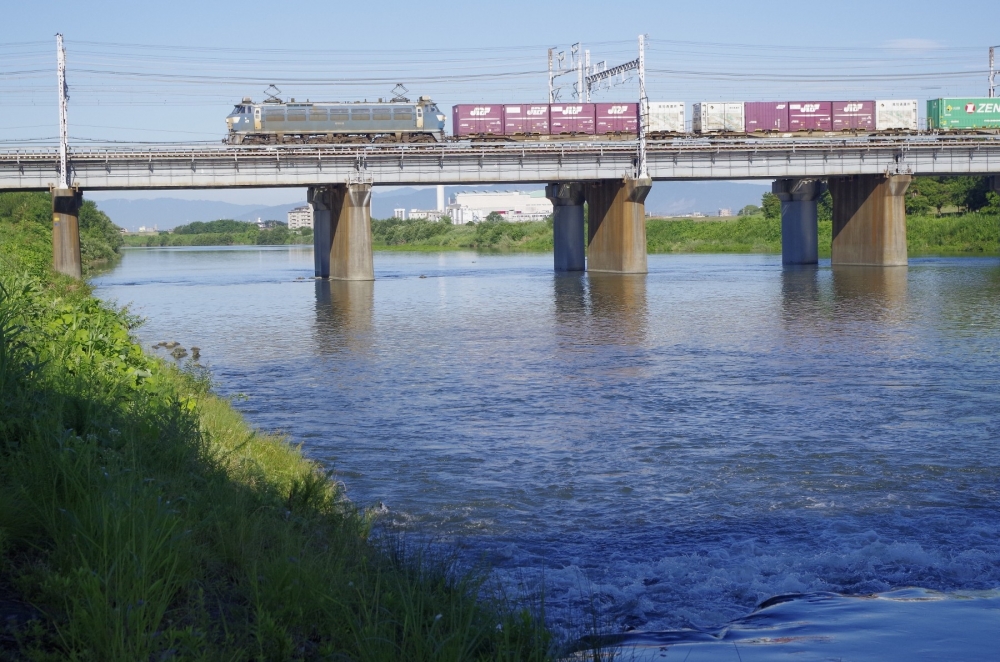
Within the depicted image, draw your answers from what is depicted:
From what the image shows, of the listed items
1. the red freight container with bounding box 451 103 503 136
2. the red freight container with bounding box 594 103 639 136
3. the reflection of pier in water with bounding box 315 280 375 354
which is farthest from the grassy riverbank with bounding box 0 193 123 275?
the red freight container with bounding box 594 103 639 136

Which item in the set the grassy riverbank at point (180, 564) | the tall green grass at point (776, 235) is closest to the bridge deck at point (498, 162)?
the tall green grass at point (776, 235)

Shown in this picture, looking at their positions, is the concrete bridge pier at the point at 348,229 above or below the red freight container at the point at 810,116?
below

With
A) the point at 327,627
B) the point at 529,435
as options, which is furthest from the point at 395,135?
the point at 327,627

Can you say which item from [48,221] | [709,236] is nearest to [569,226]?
[48,221]

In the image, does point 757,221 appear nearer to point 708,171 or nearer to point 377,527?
point 708,171

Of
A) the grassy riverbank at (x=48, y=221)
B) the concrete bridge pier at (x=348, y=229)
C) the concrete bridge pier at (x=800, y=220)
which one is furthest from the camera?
the grassy riverbank at (x=48, y=221)

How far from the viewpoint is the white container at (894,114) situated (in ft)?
229

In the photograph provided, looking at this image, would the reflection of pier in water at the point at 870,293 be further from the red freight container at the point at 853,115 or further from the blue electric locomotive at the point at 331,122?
the blue electric locomotive at the point at 331,122

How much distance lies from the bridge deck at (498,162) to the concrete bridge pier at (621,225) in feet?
4.57

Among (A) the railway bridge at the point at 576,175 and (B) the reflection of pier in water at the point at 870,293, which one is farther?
(A) the railway bridge at the point at 576,175

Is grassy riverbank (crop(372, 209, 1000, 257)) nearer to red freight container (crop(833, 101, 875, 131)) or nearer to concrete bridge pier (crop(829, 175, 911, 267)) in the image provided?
concrete bridge pier (crop(829, 175, 911, 267))

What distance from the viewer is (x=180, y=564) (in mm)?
6969

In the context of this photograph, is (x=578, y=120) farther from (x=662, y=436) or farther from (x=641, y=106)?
(x=662, y=436)

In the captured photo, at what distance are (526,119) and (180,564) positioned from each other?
6086 cm
